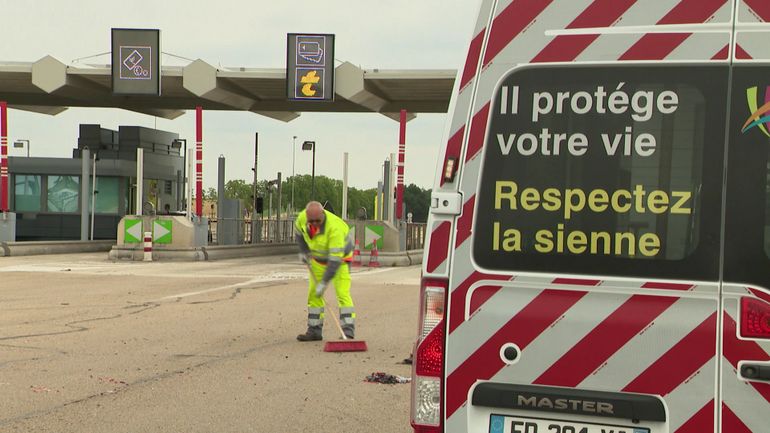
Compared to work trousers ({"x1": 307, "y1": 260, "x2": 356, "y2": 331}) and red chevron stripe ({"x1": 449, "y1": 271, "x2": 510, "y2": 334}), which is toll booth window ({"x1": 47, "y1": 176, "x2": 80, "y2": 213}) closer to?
work trousers ({"x1": 307, "y1": 260, "x2": 356, "y2": 331})

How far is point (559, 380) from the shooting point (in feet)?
12.4

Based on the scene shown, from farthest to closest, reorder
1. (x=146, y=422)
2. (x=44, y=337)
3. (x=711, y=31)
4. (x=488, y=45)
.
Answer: (x=44, y=337)
(x=146, y=422)
(x=488, y=45)
(x=711, y=31)

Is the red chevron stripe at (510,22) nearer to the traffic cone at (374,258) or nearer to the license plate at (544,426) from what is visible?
the license plate at (544,426)

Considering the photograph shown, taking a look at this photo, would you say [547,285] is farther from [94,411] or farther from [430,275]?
[94,411]

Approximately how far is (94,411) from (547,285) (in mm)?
4616

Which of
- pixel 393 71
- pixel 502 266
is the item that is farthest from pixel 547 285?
pixel 393 71

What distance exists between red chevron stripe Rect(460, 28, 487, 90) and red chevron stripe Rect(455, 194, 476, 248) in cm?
44

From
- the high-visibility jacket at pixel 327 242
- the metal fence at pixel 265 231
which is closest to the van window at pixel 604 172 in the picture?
the high-visibility jacket at pixel 327 242

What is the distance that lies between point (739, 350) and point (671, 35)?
43.8 inches

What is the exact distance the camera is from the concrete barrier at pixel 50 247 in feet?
99.8

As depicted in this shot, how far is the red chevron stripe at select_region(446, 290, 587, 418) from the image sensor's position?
12.3ft

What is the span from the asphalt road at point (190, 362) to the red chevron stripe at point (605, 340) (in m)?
3.16

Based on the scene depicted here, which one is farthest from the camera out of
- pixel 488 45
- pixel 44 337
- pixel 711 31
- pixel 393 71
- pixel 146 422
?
pixel 393 71

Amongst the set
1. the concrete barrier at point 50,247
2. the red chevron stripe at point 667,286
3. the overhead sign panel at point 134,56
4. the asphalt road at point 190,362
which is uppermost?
the overhead sign panel at point 134,56
